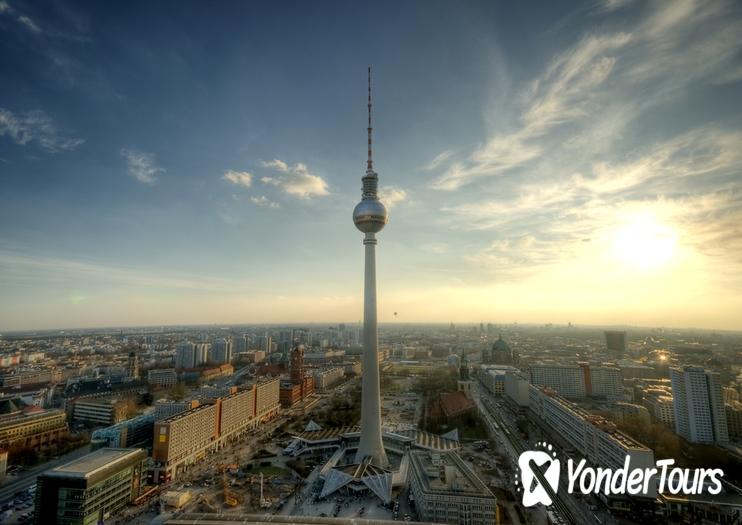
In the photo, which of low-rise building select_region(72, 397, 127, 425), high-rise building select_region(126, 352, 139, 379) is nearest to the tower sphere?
low-rise building select_region(72, 397, 127, 425)

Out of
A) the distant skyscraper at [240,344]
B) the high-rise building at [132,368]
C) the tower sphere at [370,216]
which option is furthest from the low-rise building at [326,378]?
the distant skyscraper at [240,344]

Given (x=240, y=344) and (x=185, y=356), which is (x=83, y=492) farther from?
(x=240, y=344)

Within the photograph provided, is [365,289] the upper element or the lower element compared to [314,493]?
upper

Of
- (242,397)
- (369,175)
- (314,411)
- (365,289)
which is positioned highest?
(369,175)

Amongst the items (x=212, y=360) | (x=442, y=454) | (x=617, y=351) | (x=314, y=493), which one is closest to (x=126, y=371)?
(x=212, y=360)

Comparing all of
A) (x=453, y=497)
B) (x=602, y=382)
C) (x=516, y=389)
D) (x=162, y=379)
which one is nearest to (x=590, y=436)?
(x=453, y=497)

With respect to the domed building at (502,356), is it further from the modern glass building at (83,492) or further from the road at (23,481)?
the modern glass building at (83,492)

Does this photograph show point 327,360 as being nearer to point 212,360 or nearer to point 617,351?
point 212,360
